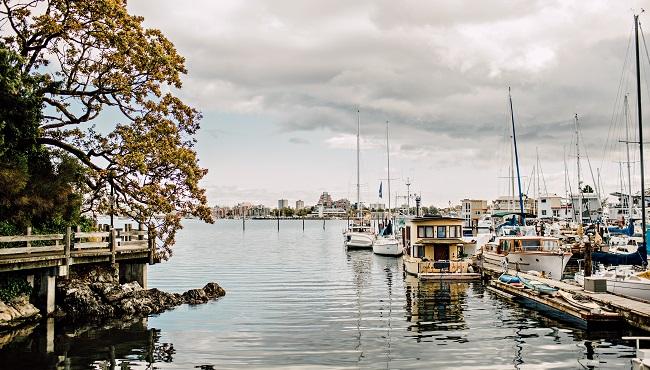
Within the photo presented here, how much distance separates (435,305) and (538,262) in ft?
50.8

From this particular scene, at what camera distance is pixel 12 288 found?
1019 inches

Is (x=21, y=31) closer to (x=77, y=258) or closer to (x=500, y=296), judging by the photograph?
(x=77, y=258)

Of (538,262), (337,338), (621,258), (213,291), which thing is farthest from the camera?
(621,258)

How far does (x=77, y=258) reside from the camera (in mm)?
28578

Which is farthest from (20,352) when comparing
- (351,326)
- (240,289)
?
(240,289)

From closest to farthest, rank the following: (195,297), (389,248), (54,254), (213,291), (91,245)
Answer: (54,254), (91,245), (195,297), (213,291), (389,248)

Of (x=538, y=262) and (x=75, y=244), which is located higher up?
(x=75, y=244)

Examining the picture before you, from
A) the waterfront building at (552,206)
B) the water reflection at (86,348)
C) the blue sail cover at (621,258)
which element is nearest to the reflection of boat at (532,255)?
the blue sail cover at (621,258)

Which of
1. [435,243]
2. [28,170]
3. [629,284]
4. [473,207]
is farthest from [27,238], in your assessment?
[473,207]

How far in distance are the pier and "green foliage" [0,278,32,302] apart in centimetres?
29

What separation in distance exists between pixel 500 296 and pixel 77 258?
25441mm

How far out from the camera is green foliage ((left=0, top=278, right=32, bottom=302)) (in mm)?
25547

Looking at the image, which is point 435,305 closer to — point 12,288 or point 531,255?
point 531,255

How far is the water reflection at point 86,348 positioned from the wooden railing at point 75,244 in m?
3.37
